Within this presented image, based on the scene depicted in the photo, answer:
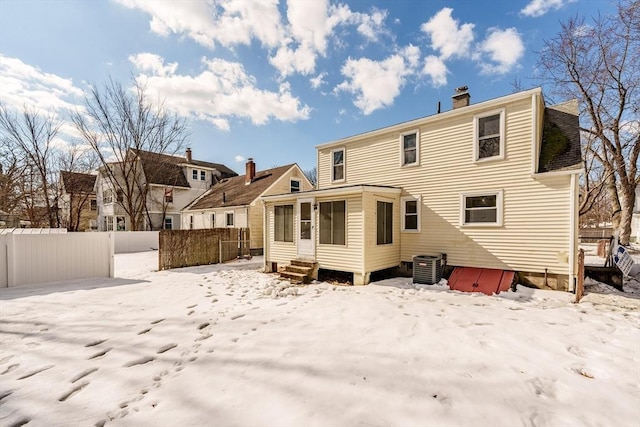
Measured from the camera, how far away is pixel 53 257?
8805mm

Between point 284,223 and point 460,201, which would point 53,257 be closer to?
point 284,223

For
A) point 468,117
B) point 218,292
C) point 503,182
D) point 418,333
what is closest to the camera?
point 418,333

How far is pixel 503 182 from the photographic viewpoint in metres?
8.54

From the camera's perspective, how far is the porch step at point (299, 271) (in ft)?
30.1

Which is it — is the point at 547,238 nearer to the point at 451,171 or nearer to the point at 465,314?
the point at 451,171

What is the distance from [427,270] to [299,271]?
4362 millimetres

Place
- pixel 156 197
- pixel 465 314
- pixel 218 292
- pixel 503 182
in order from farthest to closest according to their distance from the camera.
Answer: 1. pixel 156 197
2. pixel 503 182
3. pixel 218 292
4. pixel 465 314

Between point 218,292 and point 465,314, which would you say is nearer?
point 465,314

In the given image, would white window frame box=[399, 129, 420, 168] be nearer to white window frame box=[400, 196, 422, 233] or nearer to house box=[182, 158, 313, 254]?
white window frame box=[400, 196, 422, 233]

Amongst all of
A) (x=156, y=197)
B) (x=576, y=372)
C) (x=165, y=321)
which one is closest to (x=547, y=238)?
(x=576, y=372)

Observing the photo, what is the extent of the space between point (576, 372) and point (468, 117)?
8032 millimetres

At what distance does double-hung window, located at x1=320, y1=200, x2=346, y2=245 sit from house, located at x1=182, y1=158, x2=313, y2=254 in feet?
26.9

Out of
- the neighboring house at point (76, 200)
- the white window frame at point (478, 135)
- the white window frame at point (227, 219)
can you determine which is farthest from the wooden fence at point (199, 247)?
the neighboring house at point (76, 200)

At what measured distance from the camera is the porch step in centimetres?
916
